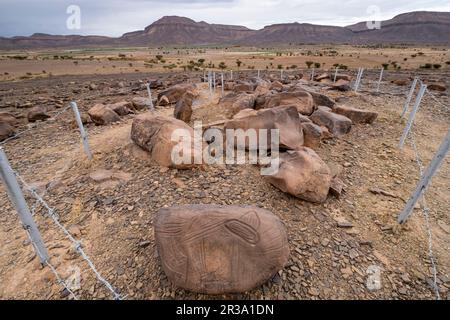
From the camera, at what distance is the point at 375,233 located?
3.68 m

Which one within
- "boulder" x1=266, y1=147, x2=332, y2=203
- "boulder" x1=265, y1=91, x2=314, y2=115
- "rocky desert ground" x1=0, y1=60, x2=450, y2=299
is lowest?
"rocky desert ground" x1=0, y1=60, x2=450, y2=299

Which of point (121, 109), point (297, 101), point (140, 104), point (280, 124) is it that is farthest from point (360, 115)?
point (140, 104)

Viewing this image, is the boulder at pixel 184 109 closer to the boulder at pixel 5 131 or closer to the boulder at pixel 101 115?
the boulder at pixel 101 115

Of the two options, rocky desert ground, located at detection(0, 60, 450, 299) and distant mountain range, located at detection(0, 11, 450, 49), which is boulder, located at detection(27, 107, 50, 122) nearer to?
rocky desert ground, located at detection(0, 60, 450, 299)

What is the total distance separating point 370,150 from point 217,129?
3966 mm

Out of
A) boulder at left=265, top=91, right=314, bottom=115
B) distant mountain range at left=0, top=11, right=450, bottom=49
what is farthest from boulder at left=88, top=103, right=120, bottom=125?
distant mountain range at left=0, top=11, right=450, bottom=49

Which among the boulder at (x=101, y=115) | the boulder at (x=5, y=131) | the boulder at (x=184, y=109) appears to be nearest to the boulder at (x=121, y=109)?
the boulder at (x=101, y=115)

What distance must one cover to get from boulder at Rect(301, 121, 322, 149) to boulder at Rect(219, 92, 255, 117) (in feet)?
9.86

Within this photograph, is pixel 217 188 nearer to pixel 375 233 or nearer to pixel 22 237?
pixel 375 233

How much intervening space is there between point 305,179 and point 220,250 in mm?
2069

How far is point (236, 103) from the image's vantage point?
8.53m

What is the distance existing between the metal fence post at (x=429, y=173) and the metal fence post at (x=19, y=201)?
485 cm

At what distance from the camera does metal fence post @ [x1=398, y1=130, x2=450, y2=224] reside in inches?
120

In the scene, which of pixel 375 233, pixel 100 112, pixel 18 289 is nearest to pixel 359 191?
pixel 375 233
